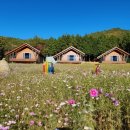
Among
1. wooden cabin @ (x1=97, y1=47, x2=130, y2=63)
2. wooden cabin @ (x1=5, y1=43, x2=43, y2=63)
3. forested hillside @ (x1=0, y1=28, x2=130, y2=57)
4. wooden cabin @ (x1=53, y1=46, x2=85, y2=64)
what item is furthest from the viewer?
forested hillside @ (x1=0, y1=28, x2=130, y2=57)

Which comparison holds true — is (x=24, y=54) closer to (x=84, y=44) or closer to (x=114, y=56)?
(x=84, y=44)

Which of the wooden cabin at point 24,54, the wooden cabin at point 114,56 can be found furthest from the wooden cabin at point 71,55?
the wooden cabin at point 24,54

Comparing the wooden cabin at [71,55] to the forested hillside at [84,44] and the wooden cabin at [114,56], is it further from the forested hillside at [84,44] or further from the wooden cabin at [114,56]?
the forested hillside at [84,44]

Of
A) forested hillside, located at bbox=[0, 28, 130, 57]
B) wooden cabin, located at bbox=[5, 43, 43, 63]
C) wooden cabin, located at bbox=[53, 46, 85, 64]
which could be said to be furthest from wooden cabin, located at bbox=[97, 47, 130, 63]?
wooden cabin, located at bbox=[5, 43, 43, 63]

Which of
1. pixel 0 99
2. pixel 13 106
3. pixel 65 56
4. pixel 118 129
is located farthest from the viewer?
pixel 65 56

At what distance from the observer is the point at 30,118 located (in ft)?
18.7

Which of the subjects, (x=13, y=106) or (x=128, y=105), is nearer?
(x=128, y=105)

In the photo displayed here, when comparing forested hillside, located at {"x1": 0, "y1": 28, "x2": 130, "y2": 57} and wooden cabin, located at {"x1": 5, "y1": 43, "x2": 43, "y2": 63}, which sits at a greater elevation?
forested hillside, located at {"x1": 0, "y1": 28, "x2": 130, "y2": 57}

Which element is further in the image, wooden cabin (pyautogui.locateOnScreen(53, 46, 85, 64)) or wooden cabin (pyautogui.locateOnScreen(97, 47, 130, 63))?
wooden cabin (pyautogui.locateOnScreen(97, 47, 130, 63))

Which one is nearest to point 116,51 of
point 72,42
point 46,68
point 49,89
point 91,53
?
point 91,53

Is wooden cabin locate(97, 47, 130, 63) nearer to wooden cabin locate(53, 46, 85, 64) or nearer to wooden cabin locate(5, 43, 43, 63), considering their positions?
wooden cabin locate(53, 46, 85, 64)

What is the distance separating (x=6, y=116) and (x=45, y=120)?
70 cm

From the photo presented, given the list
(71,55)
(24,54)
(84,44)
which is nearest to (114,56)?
(84,44)

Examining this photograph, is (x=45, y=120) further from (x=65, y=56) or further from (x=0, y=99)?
(x=65, y=56)
